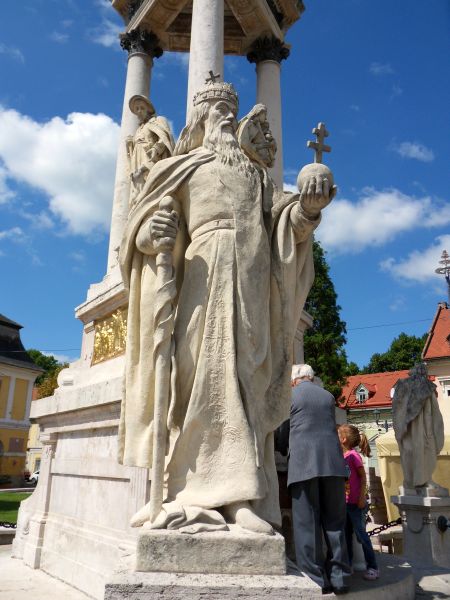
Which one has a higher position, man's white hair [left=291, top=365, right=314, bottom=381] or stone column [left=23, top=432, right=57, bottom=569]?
man's white hair [left=291, top=365, right=314, bottom=381]

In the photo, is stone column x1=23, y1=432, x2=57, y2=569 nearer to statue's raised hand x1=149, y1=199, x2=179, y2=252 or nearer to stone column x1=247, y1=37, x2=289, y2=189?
statue's raised hand x1=149, y1=199, x2=179, y2=252

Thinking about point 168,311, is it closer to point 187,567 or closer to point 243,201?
point 243,201

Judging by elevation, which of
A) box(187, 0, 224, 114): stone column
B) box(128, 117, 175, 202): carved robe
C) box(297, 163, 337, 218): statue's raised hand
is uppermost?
box(187, 0, 224, 114): stone column

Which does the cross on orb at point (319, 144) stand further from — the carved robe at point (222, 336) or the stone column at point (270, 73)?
the stone column at point (270, 73)

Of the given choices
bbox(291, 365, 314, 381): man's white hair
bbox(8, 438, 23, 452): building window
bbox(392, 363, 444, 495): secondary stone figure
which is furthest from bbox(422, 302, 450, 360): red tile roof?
bbox(291, 365, 314, 381): man's white hair

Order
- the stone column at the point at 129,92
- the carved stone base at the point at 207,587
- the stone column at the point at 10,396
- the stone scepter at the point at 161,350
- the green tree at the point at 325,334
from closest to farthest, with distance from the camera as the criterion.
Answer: the carved stone base at the point at 207,587 → the stone scepter at the point at 161,350 → the stone column at the point at 129,92 → the green tree at the point at 325,334 → the stone column at the point at 10,396

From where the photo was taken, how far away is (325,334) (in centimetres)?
2644

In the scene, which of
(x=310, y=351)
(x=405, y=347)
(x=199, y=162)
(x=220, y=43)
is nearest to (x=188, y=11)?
(x=220, y=43)

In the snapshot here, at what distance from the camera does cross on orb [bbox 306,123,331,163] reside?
3510 millimetres

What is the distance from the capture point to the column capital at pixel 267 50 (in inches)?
501

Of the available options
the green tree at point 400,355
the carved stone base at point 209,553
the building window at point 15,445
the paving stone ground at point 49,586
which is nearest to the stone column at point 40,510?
the paving stone ground at point 49,586

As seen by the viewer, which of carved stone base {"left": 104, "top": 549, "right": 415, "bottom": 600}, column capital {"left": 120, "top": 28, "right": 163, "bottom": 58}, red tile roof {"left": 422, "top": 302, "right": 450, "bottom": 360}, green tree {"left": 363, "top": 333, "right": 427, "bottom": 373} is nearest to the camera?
carved stone base {"left": 104, "top": 549, "right": 415, "bottom": 600}

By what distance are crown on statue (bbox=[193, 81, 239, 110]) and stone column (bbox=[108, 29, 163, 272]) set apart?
18.5 ft

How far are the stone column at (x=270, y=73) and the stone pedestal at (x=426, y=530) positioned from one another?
704 cm
